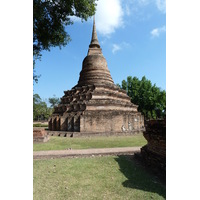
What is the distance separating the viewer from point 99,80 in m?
19.1

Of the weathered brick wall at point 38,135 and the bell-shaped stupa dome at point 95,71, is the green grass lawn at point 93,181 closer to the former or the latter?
the weathered brick wall at point 38,135

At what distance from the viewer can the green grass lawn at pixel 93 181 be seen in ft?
11.1

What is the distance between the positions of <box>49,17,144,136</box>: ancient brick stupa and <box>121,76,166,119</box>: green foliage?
13.2 m

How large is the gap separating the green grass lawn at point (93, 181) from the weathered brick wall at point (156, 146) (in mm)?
431

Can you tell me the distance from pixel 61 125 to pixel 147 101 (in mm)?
21814

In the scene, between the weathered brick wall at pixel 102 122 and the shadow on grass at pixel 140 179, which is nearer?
the shadow on grass at pixel 140 179

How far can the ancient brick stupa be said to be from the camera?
14.5 meters

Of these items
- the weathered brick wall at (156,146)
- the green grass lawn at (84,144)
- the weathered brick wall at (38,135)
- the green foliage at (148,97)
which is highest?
the green foliage at (148,97)

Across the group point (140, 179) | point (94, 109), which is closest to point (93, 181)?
point (140, 179)

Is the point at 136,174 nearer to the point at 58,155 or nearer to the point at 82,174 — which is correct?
the point at 82,174

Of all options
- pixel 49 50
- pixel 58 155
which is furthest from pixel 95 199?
pixel 49 50

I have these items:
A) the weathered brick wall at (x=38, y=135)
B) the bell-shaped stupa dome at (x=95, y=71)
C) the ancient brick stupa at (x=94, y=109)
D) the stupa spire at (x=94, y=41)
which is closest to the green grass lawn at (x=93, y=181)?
the weathered brick wall at (x=38, y=135)

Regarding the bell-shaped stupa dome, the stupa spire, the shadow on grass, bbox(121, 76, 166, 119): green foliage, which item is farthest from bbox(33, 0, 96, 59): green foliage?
bbox(121, 76, 166, 119): green foliage

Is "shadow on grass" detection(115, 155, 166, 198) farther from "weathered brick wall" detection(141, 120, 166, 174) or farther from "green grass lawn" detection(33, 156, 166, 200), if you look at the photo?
"weathered brick wall" detection(141, 120, 166, 174)
